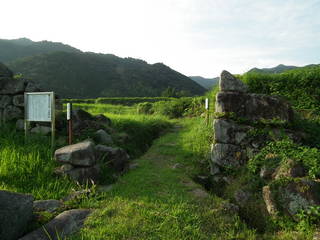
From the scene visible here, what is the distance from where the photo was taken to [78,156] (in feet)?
15.5

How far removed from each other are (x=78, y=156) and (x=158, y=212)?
7.03ft

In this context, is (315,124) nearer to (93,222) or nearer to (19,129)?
(93,222)

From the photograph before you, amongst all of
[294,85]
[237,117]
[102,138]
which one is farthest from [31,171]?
[294,85]

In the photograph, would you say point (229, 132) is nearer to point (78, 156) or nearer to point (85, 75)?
point (78, 156)

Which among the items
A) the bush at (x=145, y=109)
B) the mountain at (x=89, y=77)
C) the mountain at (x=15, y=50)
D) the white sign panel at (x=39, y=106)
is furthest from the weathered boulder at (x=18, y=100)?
the mountain at (x=15, y=50)

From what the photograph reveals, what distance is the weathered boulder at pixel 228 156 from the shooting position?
17.7ft

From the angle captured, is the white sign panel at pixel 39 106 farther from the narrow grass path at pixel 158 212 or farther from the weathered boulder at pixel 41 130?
the narrow grass path at pixel 158 212

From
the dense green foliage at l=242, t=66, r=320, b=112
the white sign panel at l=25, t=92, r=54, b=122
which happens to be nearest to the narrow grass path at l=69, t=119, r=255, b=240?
the white sign panel at l=25, t=92, r=54, b=122

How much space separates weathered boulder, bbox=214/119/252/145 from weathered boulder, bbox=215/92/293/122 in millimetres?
360

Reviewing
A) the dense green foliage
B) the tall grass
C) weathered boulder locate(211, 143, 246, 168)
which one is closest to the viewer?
the tall grass

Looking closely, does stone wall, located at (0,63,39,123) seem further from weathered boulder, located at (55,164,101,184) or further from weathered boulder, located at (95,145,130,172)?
weathered boulder, located at (55,164,101,184)

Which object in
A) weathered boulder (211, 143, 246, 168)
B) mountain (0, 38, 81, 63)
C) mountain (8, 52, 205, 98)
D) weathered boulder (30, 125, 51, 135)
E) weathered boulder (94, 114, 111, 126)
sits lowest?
weathered boulder (211, 143, 246, 168)

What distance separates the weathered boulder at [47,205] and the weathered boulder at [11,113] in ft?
14.3

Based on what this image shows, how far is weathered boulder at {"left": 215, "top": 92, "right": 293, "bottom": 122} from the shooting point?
566cm
